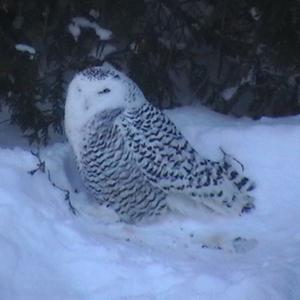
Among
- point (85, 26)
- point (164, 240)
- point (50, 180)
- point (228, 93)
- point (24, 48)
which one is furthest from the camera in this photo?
point (228, 93)

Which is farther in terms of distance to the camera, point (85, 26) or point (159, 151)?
point (85, 26)

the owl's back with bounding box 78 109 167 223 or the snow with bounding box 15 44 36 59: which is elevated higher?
the snow with bounding box 15 44 36 59

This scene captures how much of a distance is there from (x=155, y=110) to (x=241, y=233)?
701mm

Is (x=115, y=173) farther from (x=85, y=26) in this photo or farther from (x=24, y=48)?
(x=85, y=26)

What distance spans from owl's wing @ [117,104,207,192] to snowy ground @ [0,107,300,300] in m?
0.21

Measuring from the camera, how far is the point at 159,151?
10.2ft

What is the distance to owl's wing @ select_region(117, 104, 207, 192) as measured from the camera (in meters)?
3.06

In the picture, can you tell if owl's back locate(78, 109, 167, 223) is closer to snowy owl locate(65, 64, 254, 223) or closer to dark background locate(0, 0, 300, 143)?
snowy owl locate(65, 64, 254, 223)

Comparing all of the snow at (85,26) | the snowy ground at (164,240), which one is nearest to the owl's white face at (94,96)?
the snowy ground at (164,240)

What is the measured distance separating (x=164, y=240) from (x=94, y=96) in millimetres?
728

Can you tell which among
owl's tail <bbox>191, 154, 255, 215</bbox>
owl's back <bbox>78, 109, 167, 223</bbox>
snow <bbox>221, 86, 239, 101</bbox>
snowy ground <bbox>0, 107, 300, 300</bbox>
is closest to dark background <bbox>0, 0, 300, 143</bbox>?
snow <bbox>221, 86, 239, 101</bbox>

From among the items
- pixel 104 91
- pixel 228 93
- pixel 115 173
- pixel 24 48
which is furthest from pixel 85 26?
pixel 115 173

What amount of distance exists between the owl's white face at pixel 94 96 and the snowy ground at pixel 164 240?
296 mm

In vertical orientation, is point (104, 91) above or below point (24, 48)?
above
